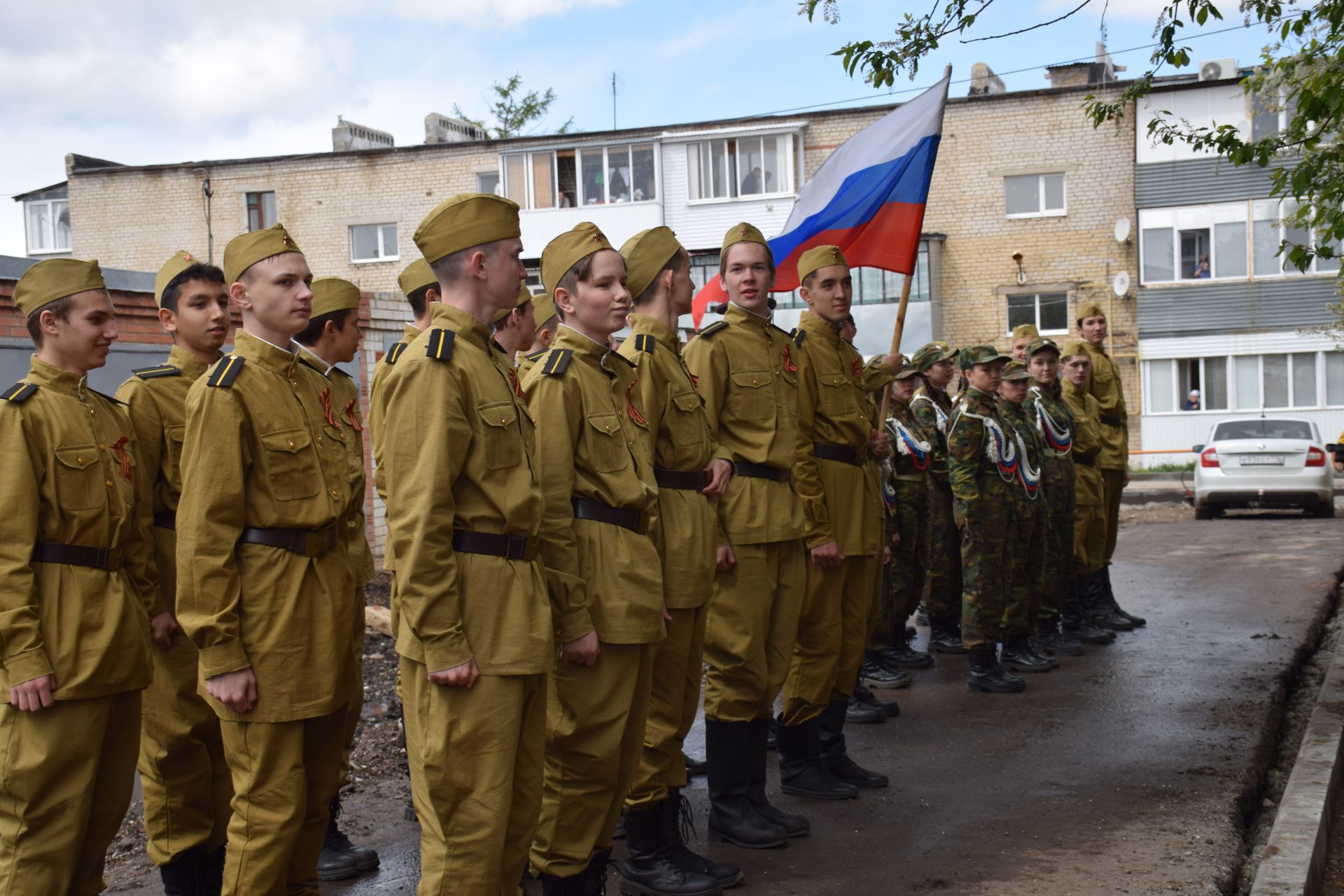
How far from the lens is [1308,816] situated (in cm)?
493

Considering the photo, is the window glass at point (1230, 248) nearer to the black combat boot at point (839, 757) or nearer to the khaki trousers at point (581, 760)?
the black combat boot at point (839, 757)

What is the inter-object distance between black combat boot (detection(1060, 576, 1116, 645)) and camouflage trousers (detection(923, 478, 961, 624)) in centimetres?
109

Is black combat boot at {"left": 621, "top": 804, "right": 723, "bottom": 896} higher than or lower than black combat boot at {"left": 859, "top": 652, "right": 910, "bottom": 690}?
higher

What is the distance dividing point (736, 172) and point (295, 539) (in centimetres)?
3378

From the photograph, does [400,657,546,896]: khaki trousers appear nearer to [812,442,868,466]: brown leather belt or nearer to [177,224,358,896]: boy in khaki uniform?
[177,224,358,896]: boy in khaki uniform

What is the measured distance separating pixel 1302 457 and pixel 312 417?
17.9 m

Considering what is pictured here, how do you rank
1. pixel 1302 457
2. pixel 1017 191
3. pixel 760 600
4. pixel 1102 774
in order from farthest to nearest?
pixel 1017 191, pixel 1302 457, pixel 1102 774, pixel 760 600

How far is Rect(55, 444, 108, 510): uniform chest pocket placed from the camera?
12.3ft

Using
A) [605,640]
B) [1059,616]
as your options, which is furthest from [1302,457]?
[605,640]

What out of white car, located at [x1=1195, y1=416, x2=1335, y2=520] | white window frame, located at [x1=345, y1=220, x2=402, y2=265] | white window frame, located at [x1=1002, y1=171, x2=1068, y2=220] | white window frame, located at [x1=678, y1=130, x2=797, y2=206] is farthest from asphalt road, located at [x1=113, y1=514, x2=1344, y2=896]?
white window frame, located at [x1=345, y1=220, x2=402, y2=265]

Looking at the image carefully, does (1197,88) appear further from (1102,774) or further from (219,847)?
(219,847)

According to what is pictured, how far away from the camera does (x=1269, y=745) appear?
6.42m

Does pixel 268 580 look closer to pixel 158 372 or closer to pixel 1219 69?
pixel 158 372

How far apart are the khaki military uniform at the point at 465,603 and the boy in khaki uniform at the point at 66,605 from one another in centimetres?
102
